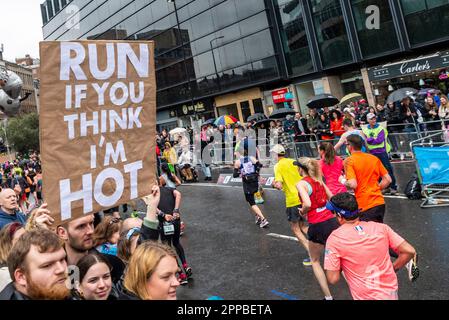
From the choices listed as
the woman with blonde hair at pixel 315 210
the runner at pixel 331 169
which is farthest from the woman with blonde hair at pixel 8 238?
the runner at pixel 331 169

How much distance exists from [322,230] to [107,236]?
2598 mm

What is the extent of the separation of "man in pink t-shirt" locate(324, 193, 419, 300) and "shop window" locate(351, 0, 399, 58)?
23.6 meters

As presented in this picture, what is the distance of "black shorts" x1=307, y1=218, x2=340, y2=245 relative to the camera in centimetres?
479

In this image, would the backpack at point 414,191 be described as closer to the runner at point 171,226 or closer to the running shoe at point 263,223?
the running shoe at point 263,223

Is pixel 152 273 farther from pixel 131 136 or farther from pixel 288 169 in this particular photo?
pixel 288 169

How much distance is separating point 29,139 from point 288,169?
54029 mm

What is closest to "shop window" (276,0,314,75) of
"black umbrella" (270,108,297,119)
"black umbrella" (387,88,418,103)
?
"black umbrella" (270,108,297,119)

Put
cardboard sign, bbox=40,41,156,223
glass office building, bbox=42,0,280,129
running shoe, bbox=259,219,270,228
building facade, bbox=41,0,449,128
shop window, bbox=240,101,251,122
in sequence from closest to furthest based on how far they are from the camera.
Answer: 1. cardboard sign, bbox=40,41,156,223
2. running shoe, bbox=259,219,270,228
3. building facade, bbox=41,0,449,128
4. glass office building, bbox=42,0,280,129
5. shop window, bbox=240,101,251,122

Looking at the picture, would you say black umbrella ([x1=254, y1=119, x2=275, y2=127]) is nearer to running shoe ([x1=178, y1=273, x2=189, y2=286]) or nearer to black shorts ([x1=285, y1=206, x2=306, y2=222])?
black shorts ([x1=285, y1=206, x2=306, y2=222])

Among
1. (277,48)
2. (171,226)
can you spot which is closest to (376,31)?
(277,48)

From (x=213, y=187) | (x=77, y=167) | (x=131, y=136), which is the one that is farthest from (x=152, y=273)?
(x=213, y=187)

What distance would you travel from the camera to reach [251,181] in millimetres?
8430

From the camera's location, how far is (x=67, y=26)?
2058 inches

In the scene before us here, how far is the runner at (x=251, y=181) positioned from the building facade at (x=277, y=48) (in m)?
16.8
